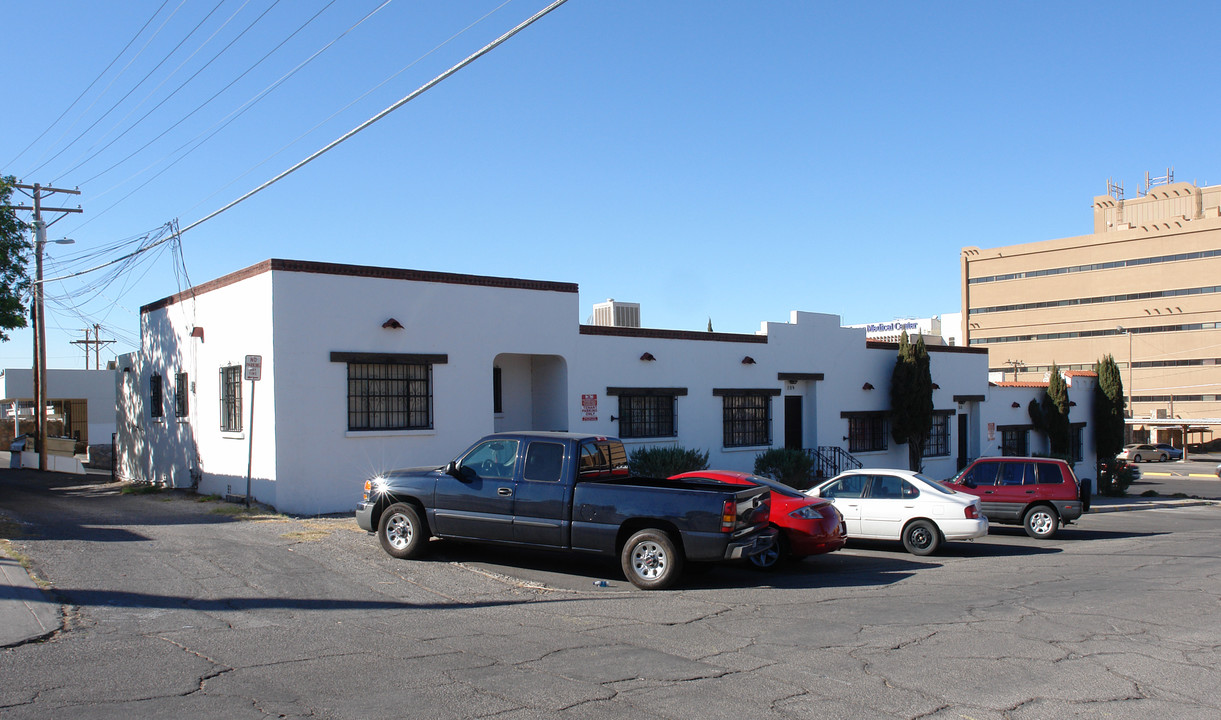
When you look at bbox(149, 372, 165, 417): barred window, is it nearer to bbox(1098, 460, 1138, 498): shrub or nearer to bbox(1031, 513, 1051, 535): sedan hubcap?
bbox(1031, 513, 1051, 535): sedan hubcap

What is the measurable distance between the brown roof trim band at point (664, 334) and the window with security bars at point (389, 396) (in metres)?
4.44

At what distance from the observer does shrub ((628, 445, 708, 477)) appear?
67.2ft

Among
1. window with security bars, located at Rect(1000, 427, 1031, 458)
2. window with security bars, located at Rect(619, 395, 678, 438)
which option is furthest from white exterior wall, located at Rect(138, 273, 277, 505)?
window with security bars, located at Rect(1000, 427, 1031, 458)

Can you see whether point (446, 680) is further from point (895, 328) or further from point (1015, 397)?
point (895, 328)

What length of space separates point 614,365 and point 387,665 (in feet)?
49.8

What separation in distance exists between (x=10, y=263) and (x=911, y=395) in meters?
26.7

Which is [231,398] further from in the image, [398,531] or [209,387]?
[398,531]

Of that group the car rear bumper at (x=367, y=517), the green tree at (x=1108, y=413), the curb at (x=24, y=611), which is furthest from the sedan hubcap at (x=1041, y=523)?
the green tree at (x=1108, y=413)

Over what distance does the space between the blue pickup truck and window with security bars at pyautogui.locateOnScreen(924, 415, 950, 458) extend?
69.8ft

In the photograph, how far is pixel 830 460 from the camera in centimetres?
2667

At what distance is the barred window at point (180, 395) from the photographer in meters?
20.6

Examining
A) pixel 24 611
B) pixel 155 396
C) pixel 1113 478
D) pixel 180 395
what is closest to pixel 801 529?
pixel 24 611

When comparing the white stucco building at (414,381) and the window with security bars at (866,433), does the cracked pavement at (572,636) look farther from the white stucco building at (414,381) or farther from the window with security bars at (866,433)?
the window with security bars at (866,433)

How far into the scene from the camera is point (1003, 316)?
3516 inches
